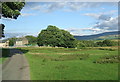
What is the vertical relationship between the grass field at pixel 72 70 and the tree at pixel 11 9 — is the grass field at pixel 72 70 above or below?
below

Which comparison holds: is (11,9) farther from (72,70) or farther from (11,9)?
(72,70)

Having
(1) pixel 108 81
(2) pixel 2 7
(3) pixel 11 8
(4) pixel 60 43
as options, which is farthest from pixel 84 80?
(4) pixel 60 43

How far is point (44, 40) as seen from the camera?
4961 inches

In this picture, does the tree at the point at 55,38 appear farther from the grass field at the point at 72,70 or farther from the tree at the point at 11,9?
the grass field at the point at 72,70

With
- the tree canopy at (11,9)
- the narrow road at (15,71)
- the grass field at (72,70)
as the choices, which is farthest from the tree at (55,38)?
the narrow road at (15,71)

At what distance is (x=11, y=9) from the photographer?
105ft

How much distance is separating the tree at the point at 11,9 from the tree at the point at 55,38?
86612mm

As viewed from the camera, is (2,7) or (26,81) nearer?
(26,81)

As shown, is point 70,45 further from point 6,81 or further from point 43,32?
point 6,81

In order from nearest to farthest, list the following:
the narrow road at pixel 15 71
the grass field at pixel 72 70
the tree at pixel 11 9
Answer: the grass field at pixel 72 70 → the narrow road at pixel 15 71 → the tree at pixel 11 9

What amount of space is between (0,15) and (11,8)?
251 centimetres

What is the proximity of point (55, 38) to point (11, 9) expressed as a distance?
89553 millimetres

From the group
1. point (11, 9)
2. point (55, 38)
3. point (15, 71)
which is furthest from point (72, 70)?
point (55, 38)

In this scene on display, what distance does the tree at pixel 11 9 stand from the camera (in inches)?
1187
